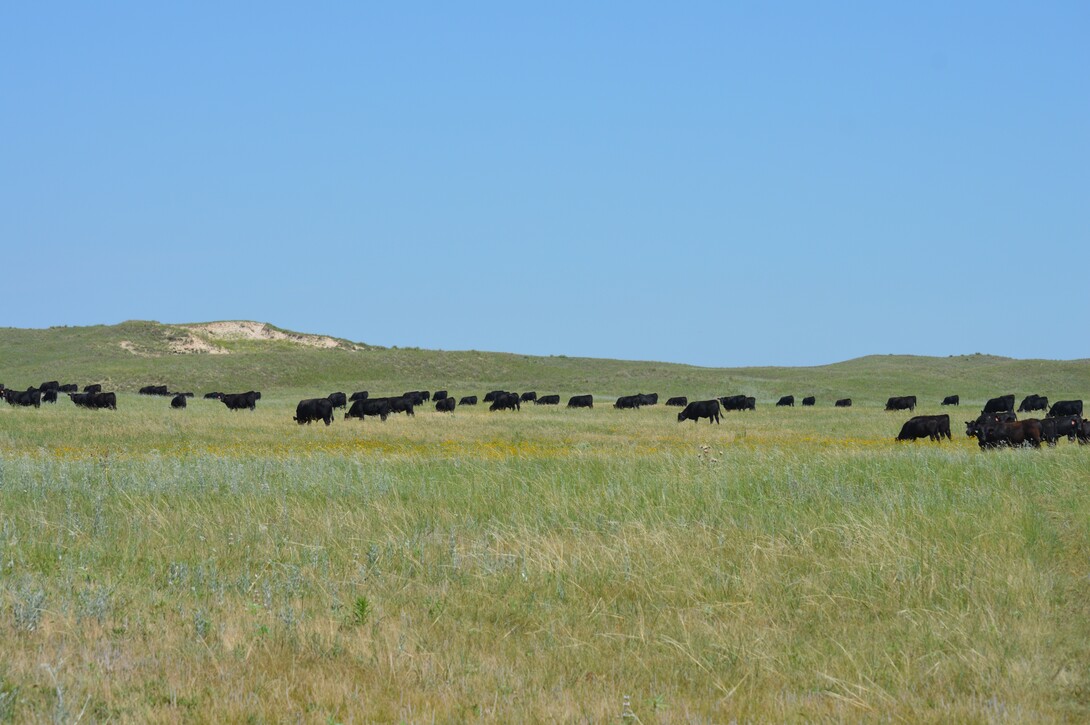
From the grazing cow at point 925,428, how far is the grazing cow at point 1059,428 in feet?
11.1

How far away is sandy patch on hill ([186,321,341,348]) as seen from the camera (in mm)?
126000

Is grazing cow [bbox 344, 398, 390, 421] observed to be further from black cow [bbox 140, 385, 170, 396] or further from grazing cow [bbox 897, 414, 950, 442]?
black cow [bbox 140, 385, 170, 396]

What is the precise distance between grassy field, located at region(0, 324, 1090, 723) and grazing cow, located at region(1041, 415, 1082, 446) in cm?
1310

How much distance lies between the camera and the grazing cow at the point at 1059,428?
25078 millimetres

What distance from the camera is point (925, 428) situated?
95.5 ft

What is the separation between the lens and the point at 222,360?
9275 cm

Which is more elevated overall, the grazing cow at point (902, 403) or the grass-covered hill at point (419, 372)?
the grass-covered hill at point (419, 372)

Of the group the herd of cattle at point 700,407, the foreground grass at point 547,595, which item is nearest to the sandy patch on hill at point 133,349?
the herd of cattle at point 700,407

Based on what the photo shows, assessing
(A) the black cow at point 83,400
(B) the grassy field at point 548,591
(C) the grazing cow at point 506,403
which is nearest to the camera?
(B) the grassy field at point 548,591

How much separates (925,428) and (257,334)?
112965 mm

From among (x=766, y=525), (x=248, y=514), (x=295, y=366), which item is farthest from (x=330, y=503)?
(x=295, y=366)

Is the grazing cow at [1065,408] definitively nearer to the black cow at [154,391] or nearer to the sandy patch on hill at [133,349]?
the black cow at [154,391]

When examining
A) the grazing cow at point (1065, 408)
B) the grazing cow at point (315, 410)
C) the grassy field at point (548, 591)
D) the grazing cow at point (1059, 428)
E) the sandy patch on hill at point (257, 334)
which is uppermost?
the sandy patch on hill at point (257, 334)

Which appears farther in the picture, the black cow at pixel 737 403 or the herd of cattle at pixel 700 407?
the black cow at pixel 737 403
